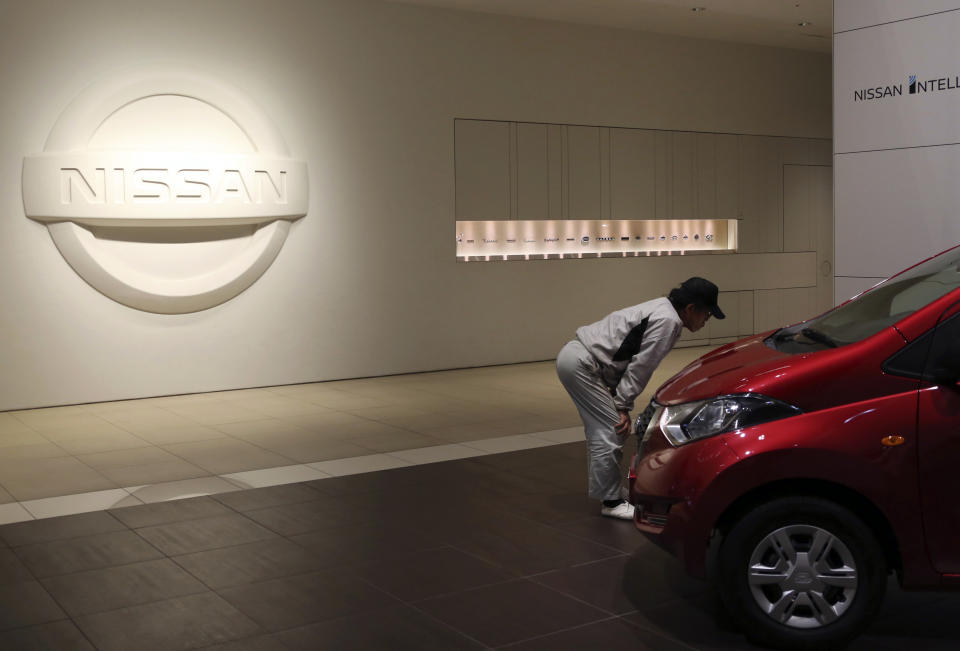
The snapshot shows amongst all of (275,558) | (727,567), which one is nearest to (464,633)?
(727,567)

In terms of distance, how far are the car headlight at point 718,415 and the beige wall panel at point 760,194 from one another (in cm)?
1124

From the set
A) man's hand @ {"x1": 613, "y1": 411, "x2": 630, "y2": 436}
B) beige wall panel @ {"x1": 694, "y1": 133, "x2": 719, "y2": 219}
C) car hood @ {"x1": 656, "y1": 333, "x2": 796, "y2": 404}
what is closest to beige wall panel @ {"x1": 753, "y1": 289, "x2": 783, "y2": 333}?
beige wall panel @ {"x1": 694, "y1": 133, "x2": 719, "y2": 219}

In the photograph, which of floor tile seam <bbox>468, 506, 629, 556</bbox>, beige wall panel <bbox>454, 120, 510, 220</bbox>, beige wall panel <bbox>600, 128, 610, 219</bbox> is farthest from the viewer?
beige wall panel <bbox>600, 128, 610, 219</bbox>

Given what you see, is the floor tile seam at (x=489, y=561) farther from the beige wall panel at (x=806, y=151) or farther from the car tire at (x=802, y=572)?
the beige wall panel at (x=806, y=151)

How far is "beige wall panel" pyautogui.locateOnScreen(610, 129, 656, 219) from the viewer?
1353 cm

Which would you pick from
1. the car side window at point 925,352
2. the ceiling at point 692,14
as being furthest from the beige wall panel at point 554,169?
the car side window at point 925,352

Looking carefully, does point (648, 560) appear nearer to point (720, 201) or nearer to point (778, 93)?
point (720, 201)

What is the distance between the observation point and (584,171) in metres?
13.2

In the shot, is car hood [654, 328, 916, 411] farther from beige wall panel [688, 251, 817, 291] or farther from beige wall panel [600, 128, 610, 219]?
beige wall panel [688, 251, 817, 291]

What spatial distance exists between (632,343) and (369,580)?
5.94 ft

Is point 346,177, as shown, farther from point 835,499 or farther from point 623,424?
point 835,499

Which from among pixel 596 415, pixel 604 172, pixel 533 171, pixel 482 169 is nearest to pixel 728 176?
pixel 604 172

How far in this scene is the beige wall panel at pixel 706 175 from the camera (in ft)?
47.0

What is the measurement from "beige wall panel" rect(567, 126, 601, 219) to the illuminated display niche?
0.17 m
